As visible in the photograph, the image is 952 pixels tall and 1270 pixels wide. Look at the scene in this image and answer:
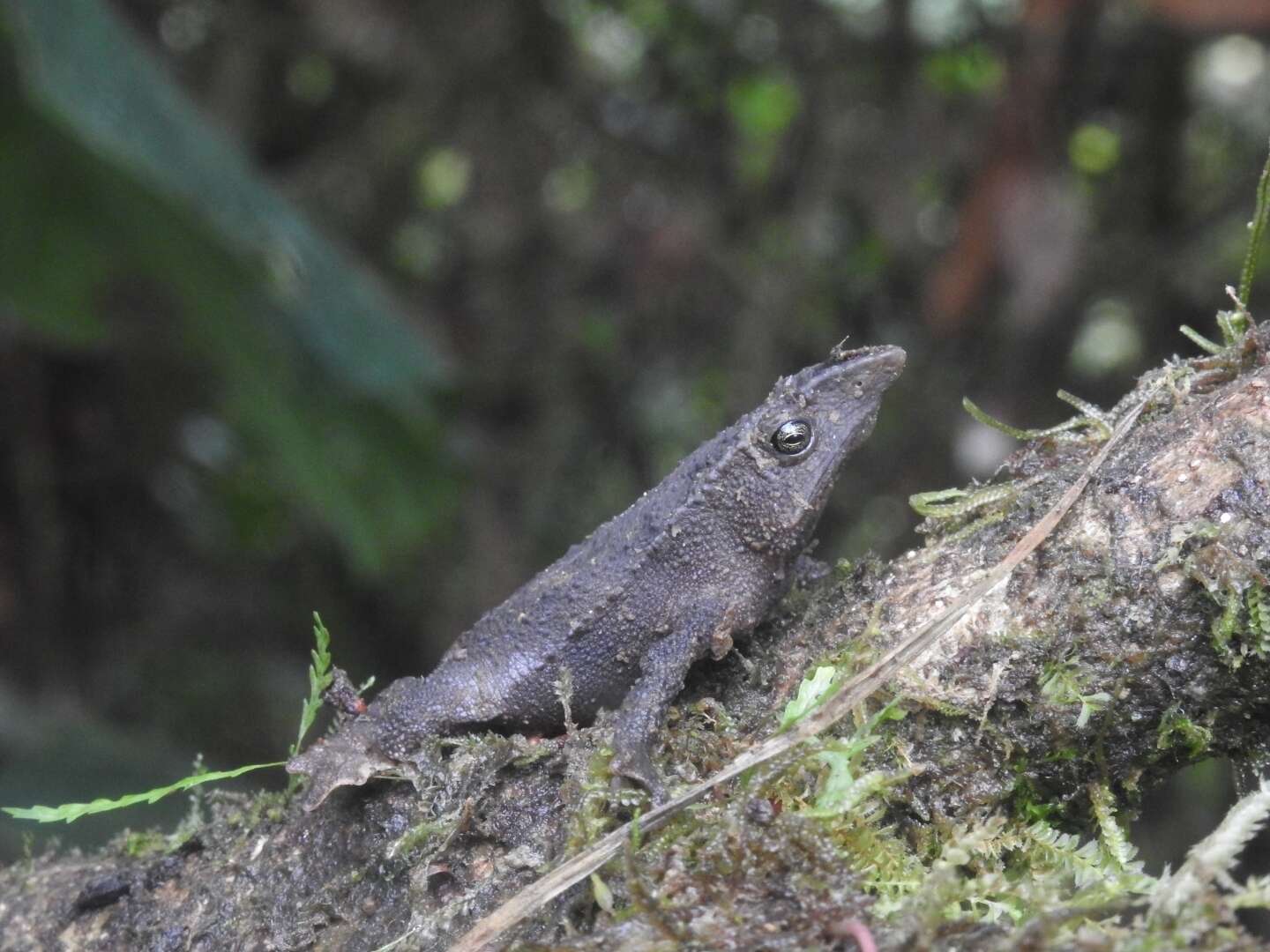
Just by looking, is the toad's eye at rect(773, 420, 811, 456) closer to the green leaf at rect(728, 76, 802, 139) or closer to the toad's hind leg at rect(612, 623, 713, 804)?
the toad's hind leg at rect(612, 623, 713, 804)

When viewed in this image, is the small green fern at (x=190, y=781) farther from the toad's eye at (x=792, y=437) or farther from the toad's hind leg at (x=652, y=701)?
the toad's eye at (x=792, y=437)

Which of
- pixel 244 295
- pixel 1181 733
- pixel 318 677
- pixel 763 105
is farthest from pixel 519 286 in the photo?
pixel 1181 733

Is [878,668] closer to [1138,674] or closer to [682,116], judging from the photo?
[1138,674]

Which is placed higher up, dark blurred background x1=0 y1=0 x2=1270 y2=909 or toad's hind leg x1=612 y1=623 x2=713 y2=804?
dark blurred background x1=0 y1=0 x2=1270 y2=909

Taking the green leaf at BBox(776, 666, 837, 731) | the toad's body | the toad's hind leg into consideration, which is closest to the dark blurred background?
the toad's body

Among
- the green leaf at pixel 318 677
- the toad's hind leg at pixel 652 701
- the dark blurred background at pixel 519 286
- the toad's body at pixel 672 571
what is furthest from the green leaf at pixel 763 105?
the green leaf at pixel 318 677

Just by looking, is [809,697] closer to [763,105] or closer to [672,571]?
[672,571]

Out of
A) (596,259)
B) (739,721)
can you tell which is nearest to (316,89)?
(596,259)
